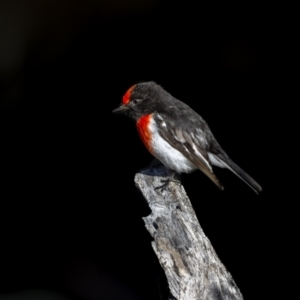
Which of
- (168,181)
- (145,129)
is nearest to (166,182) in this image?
(168,181)

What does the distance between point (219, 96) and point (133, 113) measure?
1.21 m

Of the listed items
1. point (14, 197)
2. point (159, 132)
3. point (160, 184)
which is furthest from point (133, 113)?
point (14, 197)

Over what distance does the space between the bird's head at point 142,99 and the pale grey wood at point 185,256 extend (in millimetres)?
1067

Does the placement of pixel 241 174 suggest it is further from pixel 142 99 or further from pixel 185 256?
pixel 185 256

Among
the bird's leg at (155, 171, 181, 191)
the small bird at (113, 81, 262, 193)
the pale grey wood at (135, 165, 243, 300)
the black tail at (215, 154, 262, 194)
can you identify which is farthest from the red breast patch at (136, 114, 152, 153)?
the pale grey wood at (135, 165, 243, 300)

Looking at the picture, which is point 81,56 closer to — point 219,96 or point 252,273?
point 219,96

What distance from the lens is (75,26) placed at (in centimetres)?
721

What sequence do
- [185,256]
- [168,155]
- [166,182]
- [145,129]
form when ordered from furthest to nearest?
[145,129], [168,155], [166,182], [185,256]

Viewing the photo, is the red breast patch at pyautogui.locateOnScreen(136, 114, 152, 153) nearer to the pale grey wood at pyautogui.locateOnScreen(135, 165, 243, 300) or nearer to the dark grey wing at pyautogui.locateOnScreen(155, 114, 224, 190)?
the dark grey wing at pyautogui.locateOnScreen(155, 114, 224, 190)

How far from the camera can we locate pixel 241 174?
20.1 ft

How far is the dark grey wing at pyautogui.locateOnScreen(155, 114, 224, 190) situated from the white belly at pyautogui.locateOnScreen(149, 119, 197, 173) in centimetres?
3

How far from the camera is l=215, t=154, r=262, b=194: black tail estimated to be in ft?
19.9

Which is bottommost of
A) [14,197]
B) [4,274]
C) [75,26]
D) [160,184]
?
[4,274]

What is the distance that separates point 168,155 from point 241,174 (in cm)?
52
